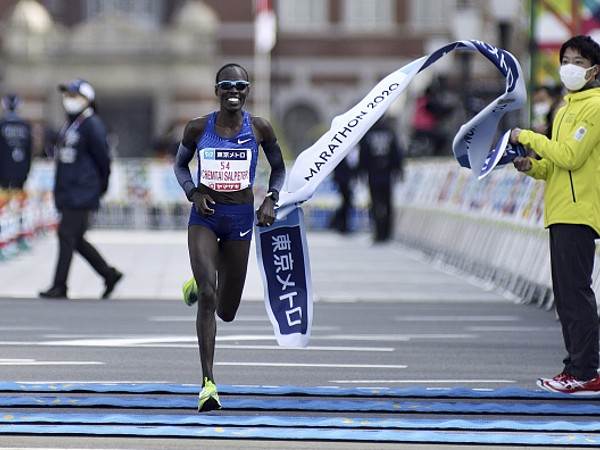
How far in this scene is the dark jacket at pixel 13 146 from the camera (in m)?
28.3

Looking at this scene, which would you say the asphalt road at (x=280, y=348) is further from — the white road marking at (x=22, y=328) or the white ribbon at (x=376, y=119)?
the white ribbon at (x=376, y=119)

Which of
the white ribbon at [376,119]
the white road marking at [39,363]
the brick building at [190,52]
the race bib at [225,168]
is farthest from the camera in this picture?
the brick building at [190,52]

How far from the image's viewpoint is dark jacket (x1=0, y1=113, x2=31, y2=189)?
28.3m

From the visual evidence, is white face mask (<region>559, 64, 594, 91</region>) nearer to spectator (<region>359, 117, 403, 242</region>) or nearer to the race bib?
the race bib

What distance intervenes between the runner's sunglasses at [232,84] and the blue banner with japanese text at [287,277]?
1.04 metres

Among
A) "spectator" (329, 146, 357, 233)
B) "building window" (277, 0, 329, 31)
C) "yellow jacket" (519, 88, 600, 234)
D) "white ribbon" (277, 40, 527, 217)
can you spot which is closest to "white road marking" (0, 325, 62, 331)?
"white ribbon" (277, 40, 527, 217)

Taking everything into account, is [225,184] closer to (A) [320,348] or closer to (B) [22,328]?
(A) [320,348]

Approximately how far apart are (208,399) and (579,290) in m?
2.59

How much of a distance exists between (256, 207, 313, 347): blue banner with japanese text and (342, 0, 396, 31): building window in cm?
6081

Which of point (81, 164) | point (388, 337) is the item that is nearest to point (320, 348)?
point (388, 337)

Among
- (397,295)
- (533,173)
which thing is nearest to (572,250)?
(533,173)

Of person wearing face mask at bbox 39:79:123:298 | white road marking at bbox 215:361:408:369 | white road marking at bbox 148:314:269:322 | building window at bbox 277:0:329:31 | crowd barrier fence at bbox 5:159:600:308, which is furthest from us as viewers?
building window at bbox 277:0:329:31

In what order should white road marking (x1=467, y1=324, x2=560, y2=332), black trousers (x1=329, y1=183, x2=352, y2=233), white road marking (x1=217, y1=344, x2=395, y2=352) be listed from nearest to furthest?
white road marking (x1=217, y1=344, x2=395, y2=352) < white road marking (x1=467, y1=324, x2=560, y2=332) < black trousers (x1=329, y1=183, x2=352, y2=233)

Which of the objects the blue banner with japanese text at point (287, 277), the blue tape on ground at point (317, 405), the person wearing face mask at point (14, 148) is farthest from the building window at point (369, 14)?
the blue tape on ground at point (317, 405)
